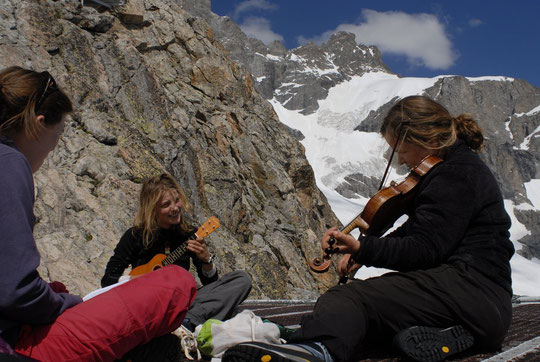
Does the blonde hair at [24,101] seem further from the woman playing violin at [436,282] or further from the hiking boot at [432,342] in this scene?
the hiking boot at [432,342]

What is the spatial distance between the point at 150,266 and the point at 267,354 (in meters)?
2.64

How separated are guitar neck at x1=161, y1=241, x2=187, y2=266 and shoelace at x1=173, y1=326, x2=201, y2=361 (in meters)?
1.68

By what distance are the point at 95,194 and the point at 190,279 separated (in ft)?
24.6

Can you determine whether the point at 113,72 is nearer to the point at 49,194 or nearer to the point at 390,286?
the point at 49,194

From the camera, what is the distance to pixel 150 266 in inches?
185

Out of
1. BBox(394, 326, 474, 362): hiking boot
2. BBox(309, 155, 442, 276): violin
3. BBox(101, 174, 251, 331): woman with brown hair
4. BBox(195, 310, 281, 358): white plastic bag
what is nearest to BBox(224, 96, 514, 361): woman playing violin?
BBox(394, 326, 474, 362): hiking boot

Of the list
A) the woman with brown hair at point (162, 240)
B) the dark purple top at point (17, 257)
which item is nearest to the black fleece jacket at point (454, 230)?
the dark purple top at point (17, 257)

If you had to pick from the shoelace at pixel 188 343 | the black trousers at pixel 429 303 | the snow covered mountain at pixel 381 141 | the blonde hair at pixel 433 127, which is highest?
the snow covered mountain at pixel 381 141

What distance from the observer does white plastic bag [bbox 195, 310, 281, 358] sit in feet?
9.47

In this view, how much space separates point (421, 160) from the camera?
3.24m

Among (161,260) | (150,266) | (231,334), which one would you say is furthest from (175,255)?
(231,334)

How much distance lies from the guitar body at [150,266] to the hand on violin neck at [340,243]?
228 centimetres

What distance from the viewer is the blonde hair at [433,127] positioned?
316 centimetres

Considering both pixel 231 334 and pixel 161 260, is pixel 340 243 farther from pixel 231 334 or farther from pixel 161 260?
pixel 161 260
